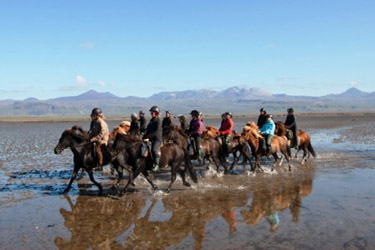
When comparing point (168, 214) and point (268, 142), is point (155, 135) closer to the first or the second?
point (168, 214)

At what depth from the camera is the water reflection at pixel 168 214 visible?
688 cm

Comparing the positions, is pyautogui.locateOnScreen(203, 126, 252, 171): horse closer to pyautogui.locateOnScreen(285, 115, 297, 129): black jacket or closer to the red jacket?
the red jacket

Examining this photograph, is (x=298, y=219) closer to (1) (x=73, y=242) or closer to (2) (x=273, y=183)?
(2) (x=273, y=183)

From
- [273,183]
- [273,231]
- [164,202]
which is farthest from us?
[273,183]

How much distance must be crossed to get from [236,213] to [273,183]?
149 inches

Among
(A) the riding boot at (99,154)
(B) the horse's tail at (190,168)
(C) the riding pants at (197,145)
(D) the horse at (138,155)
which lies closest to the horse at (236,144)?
(C) the riding pants at (197,145)

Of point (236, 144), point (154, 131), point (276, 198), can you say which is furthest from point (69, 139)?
point (236, 144)

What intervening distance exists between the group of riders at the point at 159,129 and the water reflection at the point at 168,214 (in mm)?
1617

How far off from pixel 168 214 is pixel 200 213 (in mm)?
769

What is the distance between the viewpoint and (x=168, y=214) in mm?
8492

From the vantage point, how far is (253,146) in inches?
565

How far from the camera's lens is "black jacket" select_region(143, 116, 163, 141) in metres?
10.6

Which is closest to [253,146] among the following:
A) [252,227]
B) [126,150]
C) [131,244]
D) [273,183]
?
[273,183]

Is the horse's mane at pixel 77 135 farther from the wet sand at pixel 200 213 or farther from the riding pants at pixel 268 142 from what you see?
the riding pants at pixel 268 142
